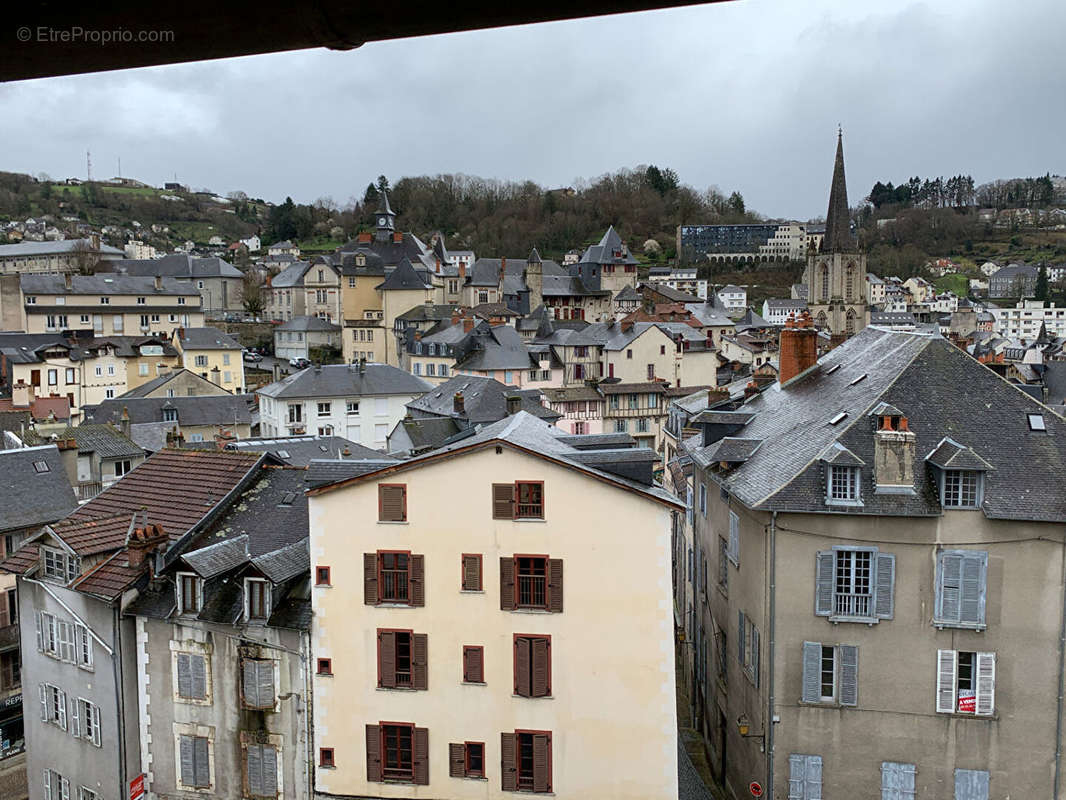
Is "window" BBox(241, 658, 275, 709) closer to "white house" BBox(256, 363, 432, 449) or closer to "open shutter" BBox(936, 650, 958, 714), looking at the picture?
"open shutter" BBox(936, 650, 958, 714)

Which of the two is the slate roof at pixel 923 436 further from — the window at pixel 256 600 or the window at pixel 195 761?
the window at pixel 195 761

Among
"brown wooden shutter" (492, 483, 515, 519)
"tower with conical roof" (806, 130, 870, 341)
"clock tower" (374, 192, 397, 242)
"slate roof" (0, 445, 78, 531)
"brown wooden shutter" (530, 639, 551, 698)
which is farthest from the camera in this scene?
"clock tower" (374, 192, 397, 242)

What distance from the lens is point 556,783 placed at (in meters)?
17.7

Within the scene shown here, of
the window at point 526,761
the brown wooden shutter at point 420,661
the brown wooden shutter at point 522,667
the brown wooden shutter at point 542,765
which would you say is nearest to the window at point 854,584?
the brown wooden shutter at point 522,667

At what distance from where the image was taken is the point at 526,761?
1784cm

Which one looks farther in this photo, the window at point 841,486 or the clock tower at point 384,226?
the clock tower at point 384,226

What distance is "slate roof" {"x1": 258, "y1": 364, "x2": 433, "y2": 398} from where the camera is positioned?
52.9 metres

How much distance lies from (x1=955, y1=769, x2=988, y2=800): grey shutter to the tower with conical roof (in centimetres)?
7082

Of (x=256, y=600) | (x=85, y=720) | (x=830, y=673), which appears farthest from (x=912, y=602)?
(x=85, y=720)

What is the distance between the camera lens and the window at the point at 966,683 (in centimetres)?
1759

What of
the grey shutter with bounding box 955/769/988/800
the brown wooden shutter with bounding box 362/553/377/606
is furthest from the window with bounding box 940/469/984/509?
the brown wooden shutter with bounding box 362/553/377/606

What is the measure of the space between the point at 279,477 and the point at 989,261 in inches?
6806

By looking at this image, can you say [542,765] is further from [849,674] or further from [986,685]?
[986,685]

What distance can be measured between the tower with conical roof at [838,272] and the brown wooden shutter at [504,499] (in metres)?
72.4
